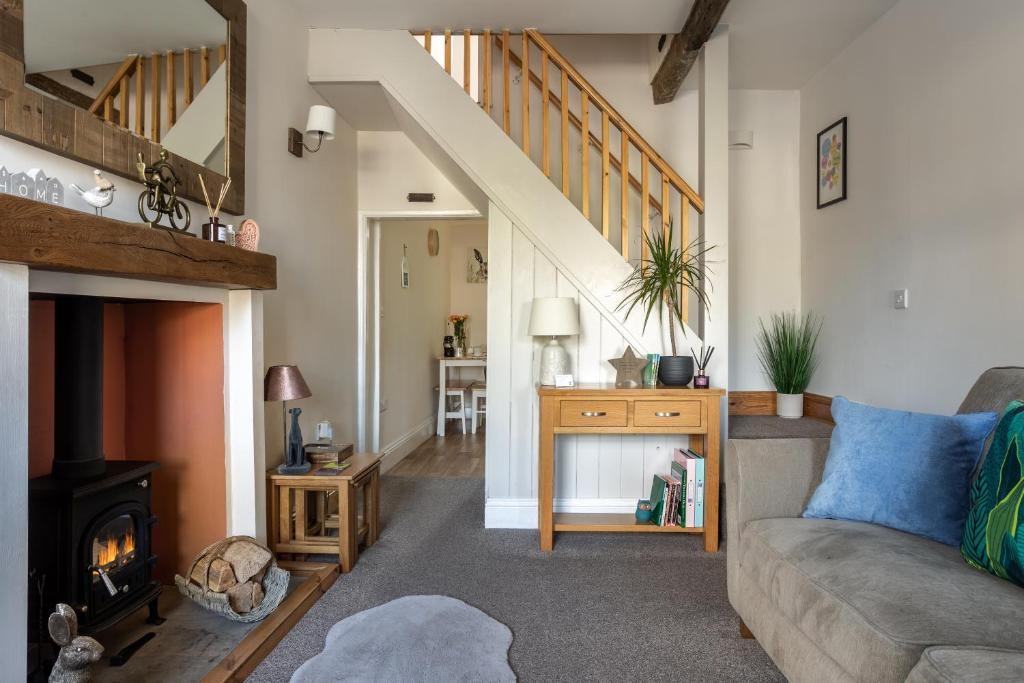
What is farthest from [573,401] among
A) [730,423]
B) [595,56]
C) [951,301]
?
[595,56]

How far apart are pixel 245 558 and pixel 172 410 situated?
65 centimetres

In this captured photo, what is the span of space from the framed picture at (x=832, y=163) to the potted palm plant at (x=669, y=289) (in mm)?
964

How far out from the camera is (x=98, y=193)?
5.31 ft

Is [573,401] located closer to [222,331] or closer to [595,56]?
[222,331]

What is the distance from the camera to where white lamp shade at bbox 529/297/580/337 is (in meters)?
2.83

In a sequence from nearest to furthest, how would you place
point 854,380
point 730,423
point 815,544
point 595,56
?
point 815,544 → point 854,380 → point 730,423 → point 595,56

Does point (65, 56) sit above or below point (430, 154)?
below

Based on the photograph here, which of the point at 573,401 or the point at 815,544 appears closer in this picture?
the point at 815,544

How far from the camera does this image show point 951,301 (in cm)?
254

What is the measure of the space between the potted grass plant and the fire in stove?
3.51 m

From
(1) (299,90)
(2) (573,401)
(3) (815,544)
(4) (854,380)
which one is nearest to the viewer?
(3) (815,544)

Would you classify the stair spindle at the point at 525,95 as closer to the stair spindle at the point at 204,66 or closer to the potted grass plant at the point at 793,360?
the stair spindle at the point at 204,66

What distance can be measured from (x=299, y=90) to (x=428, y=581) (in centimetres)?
248

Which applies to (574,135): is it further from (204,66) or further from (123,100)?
(123,100)
